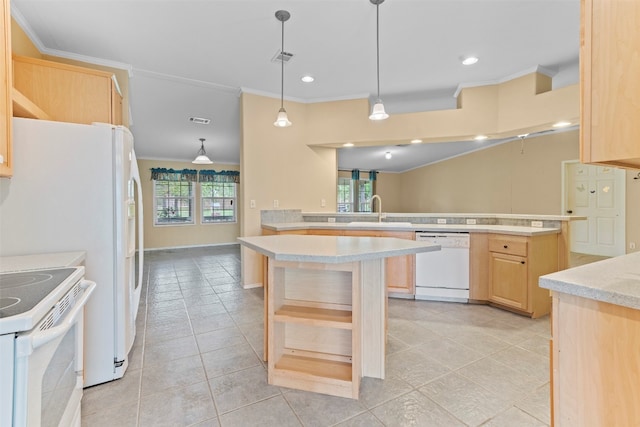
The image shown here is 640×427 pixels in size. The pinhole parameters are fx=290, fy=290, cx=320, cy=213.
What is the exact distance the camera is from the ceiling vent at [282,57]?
301 cm

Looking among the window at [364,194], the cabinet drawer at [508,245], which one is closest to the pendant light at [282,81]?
the cabinet drawer at [508,245]

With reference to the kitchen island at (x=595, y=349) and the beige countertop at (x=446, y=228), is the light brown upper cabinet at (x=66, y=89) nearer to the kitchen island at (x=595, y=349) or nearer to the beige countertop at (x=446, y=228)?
the beige countertop at (x=446, y=228)

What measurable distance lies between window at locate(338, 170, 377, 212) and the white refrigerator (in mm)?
7287

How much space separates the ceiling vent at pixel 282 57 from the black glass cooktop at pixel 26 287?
264 centimetres

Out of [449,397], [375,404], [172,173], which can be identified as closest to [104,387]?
[375,404]

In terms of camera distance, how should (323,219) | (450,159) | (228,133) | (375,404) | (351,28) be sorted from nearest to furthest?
1. (375,404)
2. (351,28)
3. (323,219)
4. (228,133)
5. (450,159)

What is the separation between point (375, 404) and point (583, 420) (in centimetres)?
98

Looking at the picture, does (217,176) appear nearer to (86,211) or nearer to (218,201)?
(218,201)

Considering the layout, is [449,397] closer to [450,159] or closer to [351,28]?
[351,28]

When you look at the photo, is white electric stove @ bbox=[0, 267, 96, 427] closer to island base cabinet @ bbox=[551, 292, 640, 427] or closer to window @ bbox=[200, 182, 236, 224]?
island base cabinet @ bbox=[551, 292, 640, 427]

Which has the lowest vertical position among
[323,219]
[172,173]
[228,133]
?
[323,219]

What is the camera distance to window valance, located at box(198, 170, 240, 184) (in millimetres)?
7922

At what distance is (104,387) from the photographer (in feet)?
6.01

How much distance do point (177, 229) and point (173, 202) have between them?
73 cm
